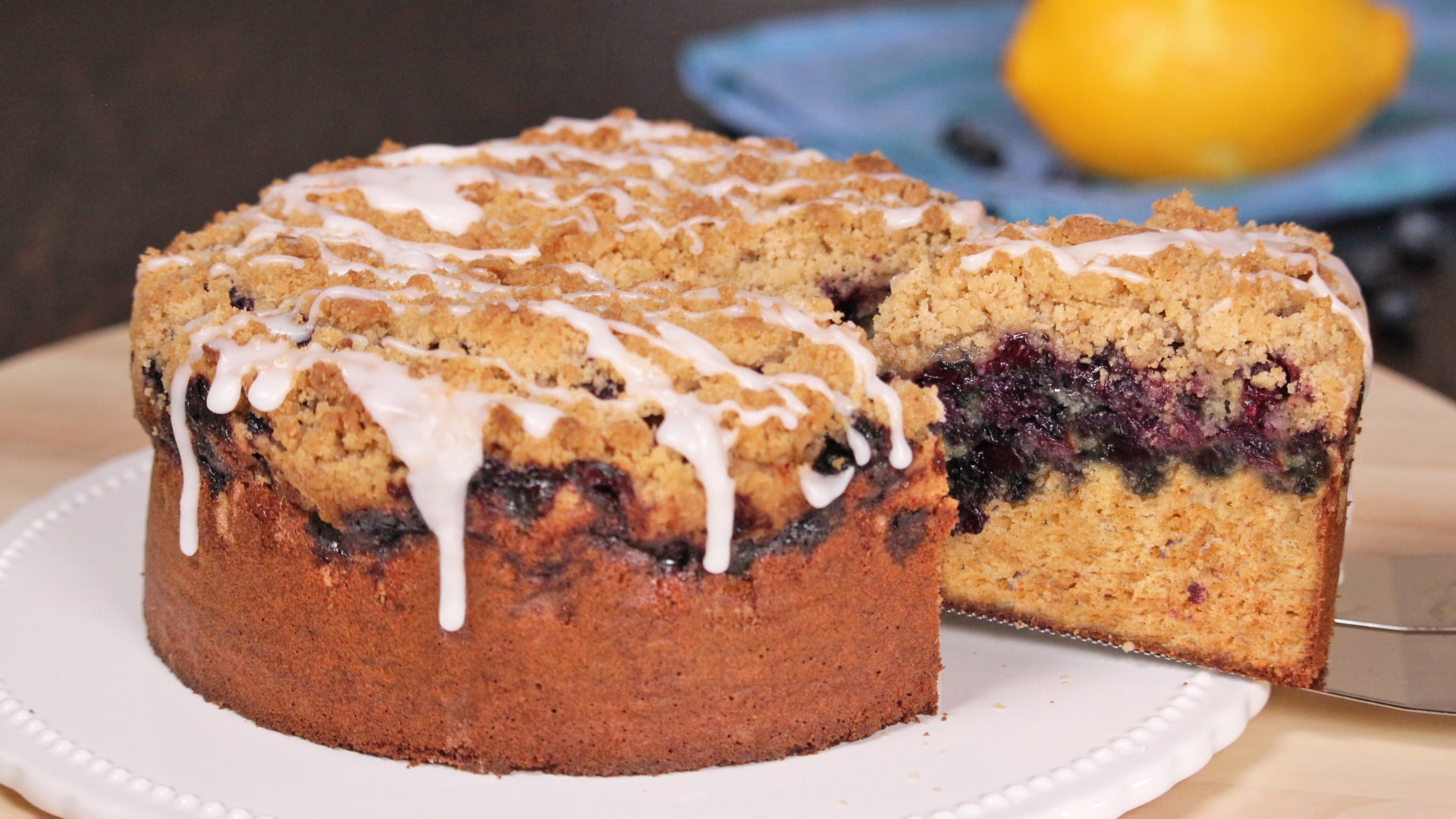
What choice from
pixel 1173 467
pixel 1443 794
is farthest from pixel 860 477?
pixel 1443 794

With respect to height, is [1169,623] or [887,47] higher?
[887,47]

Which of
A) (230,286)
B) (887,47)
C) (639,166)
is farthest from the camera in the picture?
(887,47)

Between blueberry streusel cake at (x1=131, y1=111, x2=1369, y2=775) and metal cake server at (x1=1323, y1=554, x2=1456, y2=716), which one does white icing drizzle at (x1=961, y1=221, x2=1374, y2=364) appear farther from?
metal cake server at (x1=1323, y1=554, x2=1456, y2=716)

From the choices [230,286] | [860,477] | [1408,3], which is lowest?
[860,477]

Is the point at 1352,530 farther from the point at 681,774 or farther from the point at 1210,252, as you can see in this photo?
the point at 681,774

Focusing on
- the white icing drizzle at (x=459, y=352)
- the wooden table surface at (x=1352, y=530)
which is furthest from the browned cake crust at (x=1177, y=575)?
the white icing drizzle at (x=459, y=352)

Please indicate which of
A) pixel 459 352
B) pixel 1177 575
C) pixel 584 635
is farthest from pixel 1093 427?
pixel 459 352

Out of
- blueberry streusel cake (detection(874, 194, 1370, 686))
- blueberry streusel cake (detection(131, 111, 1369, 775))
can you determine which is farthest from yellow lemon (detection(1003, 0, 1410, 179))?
blueberry streusel cake (detection(874, 194, 1370, 686))

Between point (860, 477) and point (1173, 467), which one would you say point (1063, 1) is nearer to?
point (1173, 467)
